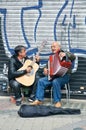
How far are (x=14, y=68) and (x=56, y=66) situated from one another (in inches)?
38.1

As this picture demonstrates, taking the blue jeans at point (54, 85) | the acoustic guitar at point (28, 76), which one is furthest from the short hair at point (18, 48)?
the blue jeans at point (54, 85)

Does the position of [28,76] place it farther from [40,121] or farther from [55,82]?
[40,121]

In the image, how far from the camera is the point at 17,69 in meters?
9.05

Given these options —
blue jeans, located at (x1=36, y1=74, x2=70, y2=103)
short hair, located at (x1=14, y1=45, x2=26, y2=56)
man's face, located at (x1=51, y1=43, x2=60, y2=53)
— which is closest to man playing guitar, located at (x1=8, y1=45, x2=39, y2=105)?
short hair, located at (x1=14, y1=45, x2=26, y2=56)

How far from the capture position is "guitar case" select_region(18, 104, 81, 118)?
26.4 feet

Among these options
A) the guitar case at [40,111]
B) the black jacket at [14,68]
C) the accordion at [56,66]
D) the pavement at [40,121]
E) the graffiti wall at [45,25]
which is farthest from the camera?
the graffiti wall at [45,25]

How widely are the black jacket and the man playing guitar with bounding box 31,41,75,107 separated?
1.54ft

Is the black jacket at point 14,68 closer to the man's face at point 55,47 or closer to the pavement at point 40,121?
the pavement at point 40,121

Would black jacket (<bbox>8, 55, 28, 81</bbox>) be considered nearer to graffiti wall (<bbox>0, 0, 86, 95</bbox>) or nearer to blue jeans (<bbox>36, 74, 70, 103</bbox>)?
blue jeans (<bbox>36, 74, 70, 103</bbox>)

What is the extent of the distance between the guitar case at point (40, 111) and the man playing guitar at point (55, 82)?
51cm

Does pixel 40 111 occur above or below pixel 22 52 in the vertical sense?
below

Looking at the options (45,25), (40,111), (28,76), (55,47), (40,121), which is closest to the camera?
(40,121)

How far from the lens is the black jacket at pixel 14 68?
8859mm

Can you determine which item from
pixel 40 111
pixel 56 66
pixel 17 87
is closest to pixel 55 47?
pixel 56 66
